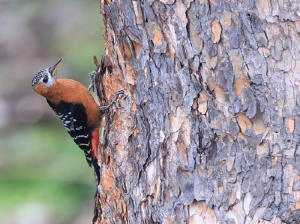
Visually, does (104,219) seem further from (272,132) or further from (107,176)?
(272,132)

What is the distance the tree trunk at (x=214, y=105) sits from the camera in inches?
88.2

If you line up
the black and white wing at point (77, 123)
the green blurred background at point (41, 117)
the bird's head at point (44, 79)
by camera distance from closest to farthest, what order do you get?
the black and white wing at point (77, 123) < the bird's head at point (44, 79) < the green blurred background at point (41, 117)

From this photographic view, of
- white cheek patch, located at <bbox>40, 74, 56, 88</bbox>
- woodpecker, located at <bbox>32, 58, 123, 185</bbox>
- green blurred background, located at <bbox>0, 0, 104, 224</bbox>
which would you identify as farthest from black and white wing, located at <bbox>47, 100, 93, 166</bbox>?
green blurred background, located at <bbox>0, 0, 104, 224</bbox>

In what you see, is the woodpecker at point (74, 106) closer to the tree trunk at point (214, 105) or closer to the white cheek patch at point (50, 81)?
the white cheek patch at point (50, 81)

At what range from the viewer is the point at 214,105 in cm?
237

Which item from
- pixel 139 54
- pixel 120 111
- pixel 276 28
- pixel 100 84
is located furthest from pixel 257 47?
pixel 100 84

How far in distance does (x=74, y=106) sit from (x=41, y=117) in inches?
116

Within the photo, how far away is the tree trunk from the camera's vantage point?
2.24 m

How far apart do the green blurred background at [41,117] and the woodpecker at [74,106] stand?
4.93ft

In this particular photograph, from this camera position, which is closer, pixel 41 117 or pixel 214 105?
pixel 214 105

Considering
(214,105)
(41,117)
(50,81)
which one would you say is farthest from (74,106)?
(41,117)

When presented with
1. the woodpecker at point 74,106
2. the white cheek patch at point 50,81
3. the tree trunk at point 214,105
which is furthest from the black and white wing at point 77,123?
the tree trunk at point 214,105

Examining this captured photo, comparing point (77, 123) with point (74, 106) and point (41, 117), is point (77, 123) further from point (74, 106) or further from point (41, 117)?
point (41, 117)

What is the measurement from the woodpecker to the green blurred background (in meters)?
1.50
